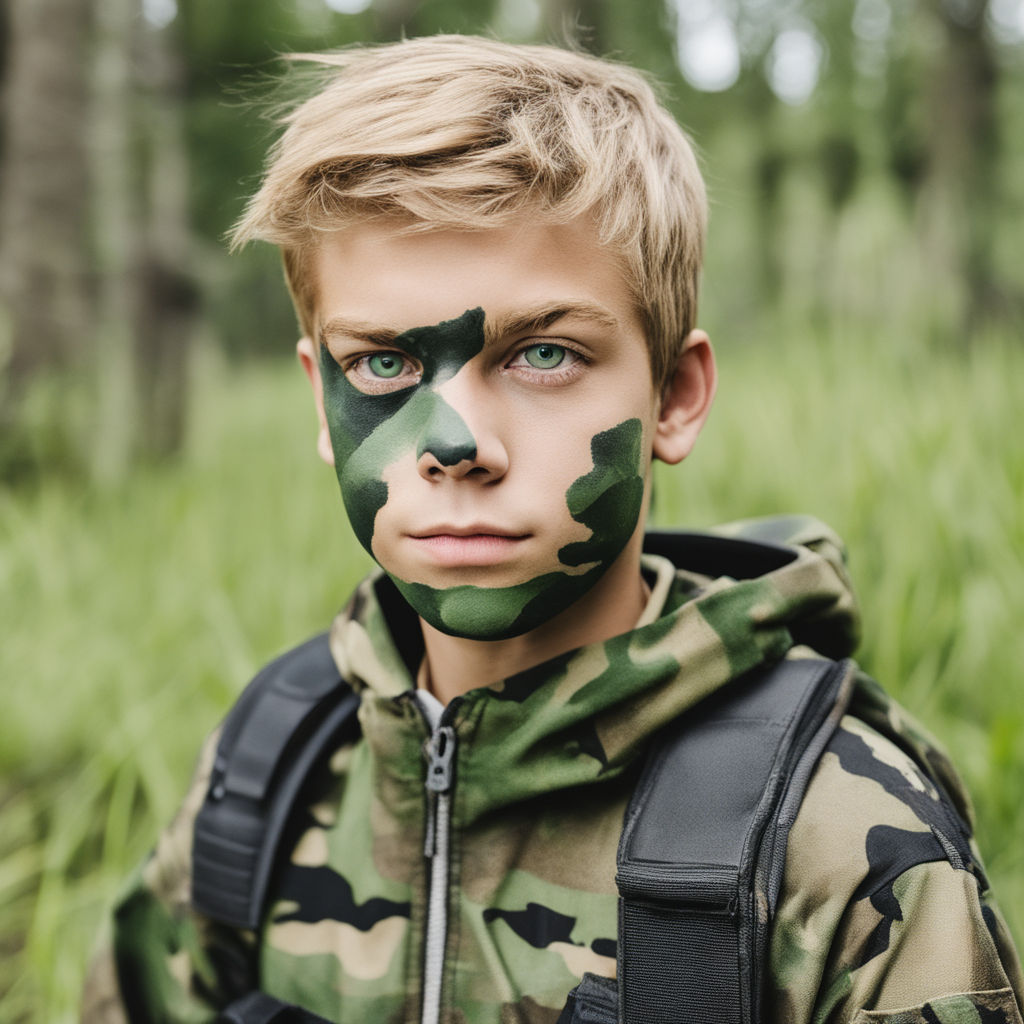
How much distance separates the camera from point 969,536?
8.52 feet

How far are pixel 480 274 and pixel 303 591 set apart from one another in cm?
226

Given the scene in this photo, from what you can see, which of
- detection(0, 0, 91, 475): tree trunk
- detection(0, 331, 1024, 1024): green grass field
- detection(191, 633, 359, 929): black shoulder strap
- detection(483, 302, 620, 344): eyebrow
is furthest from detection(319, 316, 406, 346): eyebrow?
detection(0, 0, 91, 475): tree trunk

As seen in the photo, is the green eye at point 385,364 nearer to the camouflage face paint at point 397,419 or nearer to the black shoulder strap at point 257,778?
the camouflage face paint at point 397,419

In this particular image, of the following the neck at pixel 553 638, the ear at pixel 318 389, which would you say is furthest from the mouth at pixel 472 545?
the ear at pixel 318 389

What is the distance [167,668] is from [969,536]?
2.34 m

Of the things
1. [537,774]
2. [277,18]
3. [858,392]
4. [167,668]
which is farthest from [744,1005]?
[277,18]

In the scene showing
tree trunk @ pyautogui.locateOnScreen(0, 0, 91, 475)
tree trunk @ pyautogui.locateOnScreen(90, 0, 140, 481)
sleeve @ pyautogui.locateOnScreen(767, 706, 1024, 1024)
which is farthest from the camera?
tree trunk @ pyautogui.locateOnScreen(90, 0, 140, 481)

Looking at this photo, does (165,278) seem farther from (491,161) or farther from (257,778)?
(491,161)

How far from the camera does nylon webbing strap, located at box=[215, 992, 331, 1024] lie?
136cm

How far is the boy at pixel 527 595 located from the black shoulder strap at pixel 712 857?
3 cm

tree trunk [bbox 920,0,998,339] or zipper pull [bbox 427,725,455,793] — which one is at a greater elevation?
tree trunk [bbox 920,0,998,339]

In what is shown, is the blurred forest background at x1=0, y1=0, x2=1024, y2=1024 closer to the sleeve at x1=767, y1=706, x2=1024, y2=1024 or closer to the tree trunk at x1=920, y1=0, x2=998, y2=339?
the tree trunk at x1=920, y1=0, x2=998, y2=339

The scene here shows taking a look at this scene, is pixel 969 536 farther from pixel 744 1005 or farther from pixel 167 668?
pixel 167 668

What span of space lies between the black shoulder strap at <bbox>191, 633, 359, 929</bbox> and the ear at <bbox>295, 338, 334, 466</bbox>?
1.16ft
